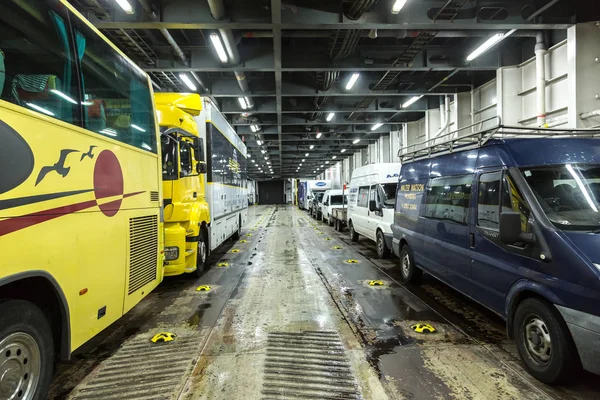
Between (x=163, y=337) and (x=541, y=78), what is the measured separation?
1038 centimetres

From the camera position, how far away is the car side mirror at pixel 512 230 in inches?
118

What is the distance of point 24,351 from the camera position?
2.16 meters

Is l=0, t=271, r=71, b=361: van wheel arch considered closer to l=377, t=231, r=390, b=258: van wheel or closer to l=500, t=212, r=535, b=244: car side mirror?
l=500, t=212, r=535, b=244: car side mirror

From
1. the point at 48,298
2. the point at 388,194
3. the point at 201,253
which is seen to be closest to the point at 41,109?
the point at 48,298

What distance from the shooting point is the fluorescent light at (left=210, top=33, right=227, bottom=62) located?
7.90 metres

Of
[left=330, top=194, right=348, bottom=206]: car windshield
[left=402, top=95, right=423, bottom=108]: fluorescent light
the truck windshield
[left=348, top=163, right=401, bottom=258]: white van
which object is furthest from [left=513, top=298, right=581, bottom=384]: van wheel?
[left=330, top=194, right=348, bottom=206]: car windshield

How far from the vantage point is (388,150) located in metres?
21.4

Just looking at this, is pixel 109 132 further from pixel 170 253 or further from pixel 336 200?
pixel 336 200

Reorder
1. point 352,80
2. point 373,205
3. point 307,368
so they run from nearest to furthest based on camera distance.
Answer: point 307,368
point 373,205
point 352,80

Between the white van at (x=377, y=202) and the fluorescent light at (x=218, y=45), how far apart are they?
5394mm

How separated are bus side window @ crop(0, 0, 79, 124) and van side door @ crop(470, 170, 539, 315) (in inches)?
167

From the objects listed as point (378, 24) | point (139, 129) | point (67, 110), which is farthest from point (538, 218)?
point (378, 24)

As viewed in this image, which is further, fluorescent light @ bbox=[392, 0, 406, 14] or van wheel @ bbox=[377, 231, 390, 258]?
van wheel @ bbox=[377, 231, 390, 258]

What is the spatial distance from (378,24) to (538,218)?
604 centimetres
